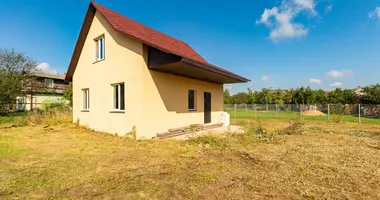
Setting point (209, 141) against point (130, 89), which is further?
point (130, 89)

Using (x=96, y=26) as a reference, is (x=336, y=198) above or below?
below

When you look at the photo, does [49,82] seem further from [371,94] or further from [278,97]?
[371,94]

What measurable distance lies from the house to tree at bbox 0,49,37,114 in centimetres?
1353

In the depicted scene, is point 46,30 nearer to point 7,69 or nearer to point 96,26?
point 96,26

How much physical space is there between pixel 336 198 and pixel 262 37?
610 inches

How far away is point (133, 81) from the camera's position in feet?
25.7

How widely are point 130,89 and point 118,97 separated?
4.32 feet

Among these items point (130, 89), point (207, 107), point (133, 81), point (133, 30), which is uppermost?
point (133, 30)

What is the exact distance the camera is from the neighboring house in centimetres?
2567

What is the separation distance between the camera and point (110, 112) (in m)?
9.04

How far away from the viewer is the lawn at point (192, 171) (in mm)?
3105

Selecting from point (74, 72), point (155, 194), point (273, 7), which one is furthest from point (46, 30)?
point (273, 7)

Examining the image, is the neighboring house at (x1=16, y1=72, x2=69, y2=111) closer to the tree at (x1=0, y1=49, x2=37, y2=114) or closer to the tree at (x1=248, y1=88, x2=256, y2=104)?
the tree at (x1=0, y1=49, x2=37, y2=114)

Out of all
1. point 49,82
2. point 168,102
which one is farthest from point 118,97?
point 49,82
